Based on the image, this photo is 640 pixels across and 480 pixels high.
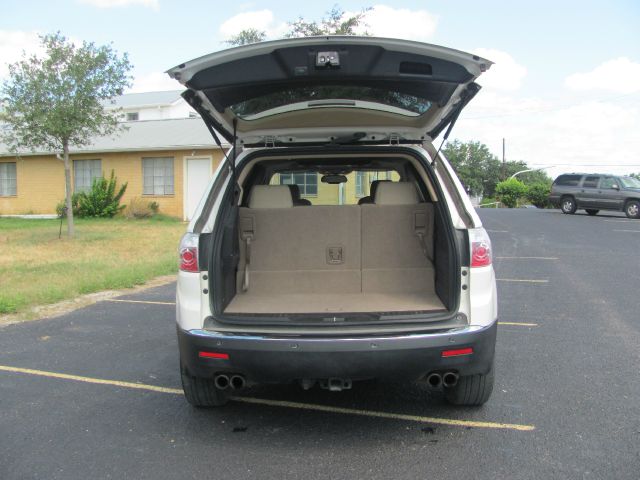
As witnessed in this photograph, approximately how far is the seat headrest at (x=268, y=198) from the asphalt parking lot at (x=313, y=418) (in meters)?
1.41

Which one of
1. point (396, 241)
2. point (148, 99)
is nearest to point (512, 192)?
point (148, 99)

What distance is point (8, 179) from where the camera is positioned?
23656 mm

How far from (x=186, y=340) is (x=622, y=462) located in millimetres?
2501

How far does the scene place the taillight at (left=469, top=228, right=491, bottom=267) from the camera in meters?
3.35

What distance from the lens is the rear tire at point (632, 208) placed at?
21016 mm

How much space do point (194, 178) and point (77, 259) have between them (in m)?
10.0

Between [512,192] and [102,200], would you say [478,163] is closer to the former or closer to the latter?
[512,192]

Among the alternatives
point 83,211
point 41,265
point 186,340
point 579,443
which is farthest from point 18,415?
point 83,211

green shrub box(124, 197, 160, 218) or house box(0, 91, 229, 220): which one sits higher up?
house box(0, 91, 229, 220)

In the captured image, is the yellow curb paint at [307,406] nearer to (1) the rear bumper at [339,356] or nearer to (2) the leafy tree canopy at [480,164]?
(1) the rear bumper at [339,356]

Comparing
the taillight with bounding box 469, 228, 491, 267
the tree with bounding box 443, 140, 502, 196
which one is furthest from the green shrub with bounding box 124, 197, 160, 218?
the tree with bounding box 443, 140, 502, 196

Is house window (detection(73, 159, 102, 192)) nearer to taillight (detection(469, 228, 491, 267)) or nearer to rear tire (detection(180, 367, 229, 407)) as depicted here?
rear tire (detection(180, 367, 229, 407))

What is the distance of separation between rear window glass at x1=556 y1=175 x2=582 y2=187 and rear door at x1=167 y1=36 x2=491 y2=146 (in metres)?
21.6

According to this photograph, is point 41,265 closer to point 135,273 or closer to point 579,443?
point 135,273
